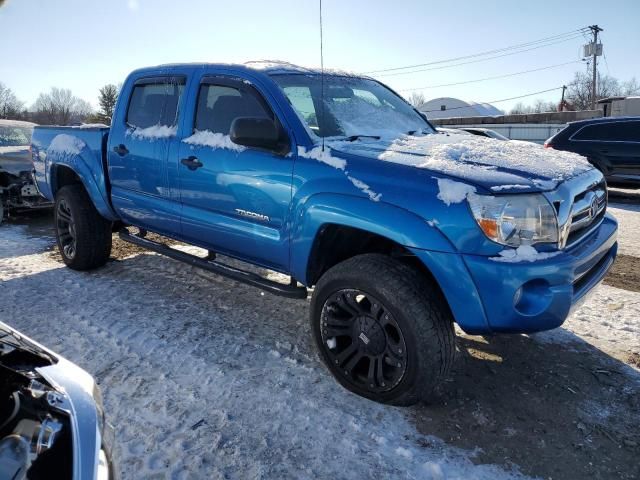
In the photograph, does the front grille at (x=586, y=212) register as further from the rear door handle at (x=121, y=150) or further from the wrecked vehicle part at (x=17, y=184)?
the wrecked vehicle part at (x=17, y=184)

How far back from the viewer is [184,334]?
3.75 meters

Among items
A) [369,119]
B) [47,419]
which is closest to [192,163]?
[369,119]

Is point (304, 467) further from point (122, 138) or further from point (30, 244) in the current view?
point (30, 244)

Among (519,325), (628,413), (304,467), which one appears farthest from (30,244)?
(628,413)

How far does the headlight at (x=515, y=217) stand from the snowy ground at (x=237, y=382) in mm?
1070

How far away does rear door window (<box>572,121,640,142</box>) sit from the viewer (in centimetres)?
997

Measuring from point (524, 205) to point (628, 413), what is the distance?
1469 mm

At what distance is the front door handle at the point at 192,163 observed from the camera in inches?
142

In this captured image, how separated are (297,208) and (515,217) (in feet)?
4.10

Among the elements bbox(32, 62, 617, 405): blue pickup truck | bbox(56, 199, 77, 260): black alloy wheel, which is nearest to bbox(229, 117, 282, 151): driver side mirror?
bbox(32, 62, 617, 405): blue pickup truck

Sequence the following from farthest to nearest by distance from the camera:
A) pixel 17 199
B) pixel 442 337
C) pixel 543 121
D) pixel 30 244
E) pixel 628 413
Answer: pixel 543 121
pixel 17 199
pixel 30 244
pixel 628 413
pixel 442 337

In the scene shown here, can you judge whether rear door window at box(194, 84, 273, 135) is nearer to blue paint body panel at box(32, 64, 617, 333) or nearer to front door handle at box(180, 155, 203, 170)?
blue paint body panel at box(32, 64, 617, 333)

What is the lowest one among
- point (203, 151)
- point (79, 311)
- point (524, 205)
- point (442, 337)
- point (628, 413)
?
point (628, 413)

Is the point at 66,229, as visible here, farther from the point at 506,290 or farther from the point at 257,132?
the point at 506,290
